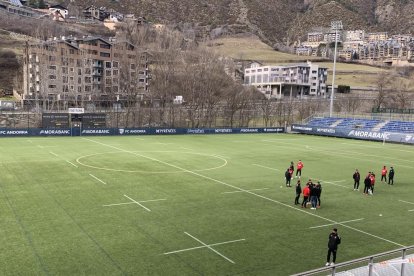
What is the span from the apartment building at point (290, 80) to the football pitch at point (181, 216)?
127 m

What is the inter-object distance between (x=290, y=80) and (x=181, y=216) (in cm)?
14941

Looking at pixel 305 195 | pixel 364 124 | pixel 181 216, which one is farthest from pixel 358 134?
pixel 181 216

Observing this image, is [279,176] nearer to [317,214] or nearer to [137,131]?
[317,214]

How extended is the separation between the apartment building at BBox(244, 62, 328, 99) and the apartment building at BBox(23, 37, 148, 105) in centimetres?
5692

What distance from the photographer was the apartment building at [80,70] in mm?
99781

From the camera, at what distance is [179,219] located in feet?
66.2

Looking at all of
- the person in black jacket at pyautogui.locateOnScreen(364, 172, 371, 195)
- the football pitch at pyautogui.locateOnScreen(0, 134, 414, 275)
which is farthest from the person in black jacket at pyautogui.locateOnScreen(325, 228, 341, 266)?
the person in black jacket at pyautogui.locateOnScreen(364, 172, 371, 195)

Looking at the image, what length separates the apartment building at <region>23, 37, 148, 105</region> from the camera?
3928 inches

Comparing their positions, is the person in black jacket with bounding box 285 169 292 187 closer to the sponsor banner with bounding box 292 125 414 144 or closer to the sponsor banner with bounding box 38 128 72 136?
the sponsor banner with bounding box 292 125 414 144

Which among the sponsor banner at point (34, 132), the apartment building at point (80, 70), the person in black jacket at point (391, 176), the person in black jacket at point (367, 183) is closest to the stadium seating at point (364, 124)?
the person in black jacket at point (391, 176)

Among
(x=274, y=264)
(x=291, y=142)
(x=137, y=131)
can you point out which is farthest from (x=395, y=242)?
(x=137, y=131)

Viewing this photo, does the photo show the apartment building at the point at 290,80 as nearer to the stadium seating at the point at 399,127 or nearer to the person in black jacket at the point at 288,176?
the stadium seating at the point at 399,127

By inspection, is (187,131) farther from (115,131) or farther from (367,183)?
(367,183)

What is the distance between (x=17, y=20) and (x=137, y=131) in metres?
Answer: 150
